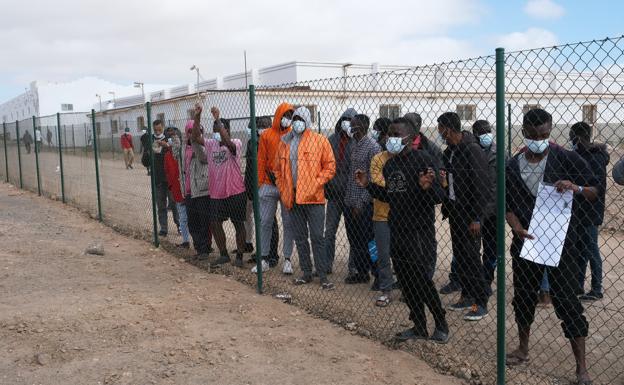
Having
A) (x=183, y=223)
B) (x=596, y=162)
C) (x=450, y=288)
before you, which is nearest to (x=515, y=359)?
(x=450, y=288)

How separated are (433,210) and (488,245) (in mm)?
1009

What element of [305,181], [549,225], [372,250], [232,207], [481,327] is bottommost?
[481,327]

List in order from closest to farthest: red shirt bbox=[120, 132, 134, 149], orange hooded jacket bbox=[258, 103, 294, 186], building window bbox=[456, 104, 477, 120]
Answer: building window bbox=[456, 104, 477, 120] < orange hooded jacket bbox=[258, 103, 294, 186] < red shirt bbox=[120, 132, 134, 149]

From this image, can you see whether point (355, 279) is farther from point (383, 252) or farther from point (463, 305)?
point (463, 305)

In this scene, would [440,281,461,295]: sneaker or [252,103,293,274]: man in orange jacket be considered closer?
[440,281,461,295]: sneaker

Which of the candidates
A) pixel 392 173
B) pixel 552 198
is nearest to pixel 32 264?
pixel 392 173

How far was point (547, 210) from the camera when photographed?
10.5 feet

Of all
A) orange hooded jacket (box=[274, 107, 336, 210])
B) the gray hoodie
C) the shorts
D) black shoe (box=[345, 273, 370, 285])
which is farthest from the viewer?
the shorts

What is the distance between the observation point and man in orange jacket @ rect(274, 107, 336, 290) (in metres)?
5.30

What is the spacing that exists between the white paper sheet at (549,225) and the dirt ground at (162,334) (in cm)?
100

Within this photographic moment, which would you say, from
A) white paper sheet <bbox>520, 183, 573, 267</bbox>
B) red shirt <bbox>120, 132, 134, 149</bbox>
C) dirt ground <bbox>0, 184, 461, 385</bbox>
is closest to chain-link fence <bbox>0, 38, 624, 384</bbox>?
white paper sheet <bbox>520, 183, 573, 267</bbox>

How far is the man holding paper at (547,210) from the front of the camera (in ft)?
10.4

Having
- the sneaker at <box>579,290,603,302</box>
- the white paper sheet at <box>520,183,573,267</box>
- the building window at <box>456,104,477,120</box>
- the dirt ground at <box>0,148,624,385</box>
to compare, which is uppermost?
the building window at <box>456,104,477,120</box>

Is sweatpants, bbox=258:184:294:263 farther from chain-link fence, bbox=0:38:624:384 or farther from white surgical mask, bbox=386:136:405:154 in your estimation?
white surgical mask, bbox=386:136:405:154
